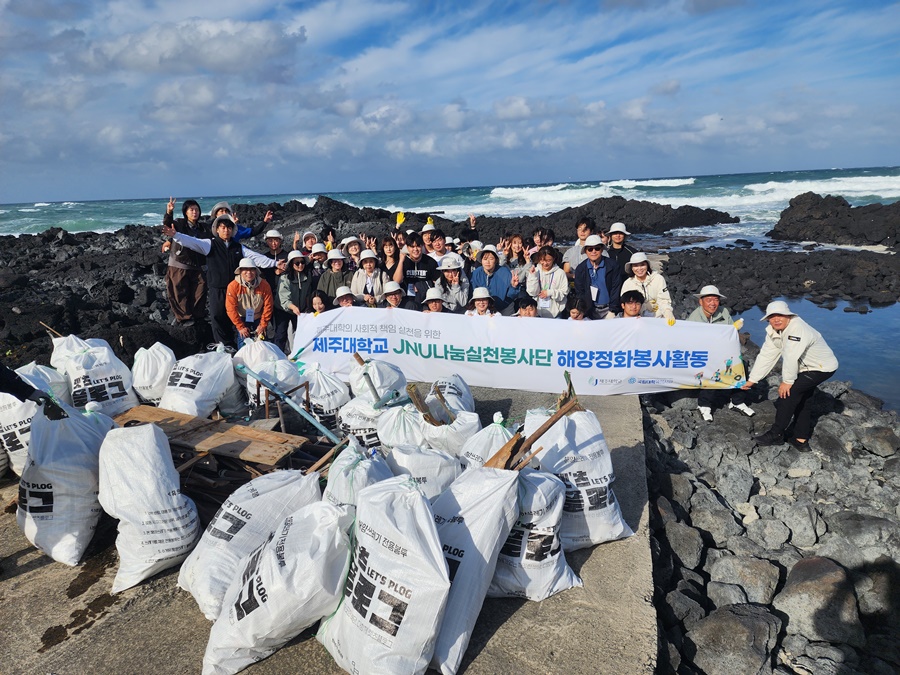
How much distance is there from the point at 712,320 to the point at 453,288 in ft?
9.03

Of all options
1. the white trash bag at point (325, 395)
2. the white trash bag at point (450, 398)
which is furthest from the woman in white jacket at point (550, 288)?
the white trash bag at point (325, 395)

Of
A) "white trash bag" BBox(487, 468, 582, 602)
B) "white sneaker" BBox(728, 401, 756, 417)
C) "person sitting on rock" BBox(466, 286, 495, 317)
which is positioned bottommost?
"white sneaker" BBox(728, 401, 756, 417)

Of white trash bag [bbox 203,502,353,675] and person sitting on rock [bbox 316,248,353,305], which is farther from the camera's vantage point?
person sitting on rock [bbox 316,248,353,305]

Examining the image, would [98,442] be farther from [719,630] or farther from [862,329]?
[862,329]

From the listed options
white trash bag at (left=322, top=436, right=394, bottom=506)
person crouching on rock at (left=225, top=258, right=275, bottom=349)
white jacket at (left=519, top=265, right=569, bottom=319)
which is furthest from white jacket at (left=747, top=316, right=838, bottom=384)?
person crouching on rock at (left=225, top=258, right=275, bottom=349)

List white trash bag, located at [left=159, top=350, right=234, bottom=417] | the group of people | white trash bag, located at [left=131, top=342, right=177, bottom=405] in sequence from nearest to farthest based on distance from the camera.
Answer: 1. white trash bag, located at [left=159, top=350, right=234, bottom=417]
2. white trash bag, located at [left=131, top=342, right=177, bottom=405]
3. the group of people

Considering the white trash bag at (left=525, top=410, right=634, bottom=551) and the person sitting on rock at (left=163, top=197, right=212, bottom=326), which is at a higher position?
the person sitting on rock at (left=163, top=197, right=212, bottom=326)

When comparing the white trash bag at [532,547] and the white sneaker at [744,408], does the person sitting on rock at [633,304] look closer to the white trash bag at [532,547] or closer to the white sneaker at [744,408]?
the white sneaker at [744,408]

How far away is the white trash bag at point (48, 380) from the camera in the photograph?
452cm

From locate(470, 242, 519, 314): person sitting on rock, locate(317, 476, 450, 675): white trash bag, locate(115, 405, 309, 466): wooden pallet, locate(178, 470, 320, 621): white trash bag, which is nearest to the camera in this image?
locate(317, 476, 450, 675): white trash bag

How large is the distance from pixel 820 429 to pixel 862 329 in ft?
22.9

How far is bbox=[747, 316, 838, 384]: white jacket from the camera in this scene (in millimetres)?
5156

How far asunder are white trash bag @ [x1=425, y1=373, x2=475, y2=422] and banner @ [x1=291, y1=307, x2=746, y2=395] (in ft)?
3.46

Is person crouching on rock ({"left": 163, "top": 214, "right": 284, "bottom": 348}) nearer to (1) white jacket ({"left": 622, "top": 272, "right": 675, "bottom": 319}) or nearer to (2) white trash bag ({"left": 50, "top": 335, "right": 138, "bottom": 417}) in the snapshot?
(2) white trash bag ({"left": 50, "top": 335, "right": 138, "bottom": 417})
